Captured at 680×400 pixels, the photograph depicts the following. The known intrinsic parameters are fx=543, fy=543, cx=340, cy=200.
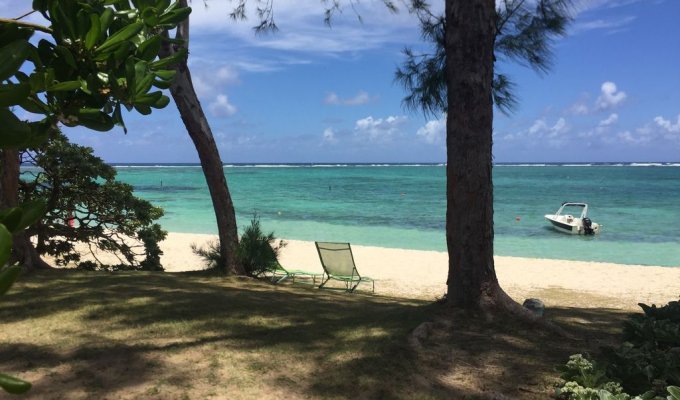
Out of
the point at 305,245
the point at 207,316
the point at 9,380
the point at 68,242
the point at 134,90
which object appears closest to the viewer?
the point at 9,380

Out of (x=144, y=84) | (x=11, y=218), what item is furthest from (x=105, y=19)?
(x=11, y=218)

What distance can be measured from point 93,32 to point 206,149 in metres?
5.45

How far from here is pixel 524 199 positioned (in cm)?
3853

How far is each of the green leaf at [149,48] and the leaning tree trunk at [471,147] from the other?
113 inches

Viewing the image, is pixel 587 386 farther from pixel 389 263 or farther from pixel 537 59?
pixel 389 263

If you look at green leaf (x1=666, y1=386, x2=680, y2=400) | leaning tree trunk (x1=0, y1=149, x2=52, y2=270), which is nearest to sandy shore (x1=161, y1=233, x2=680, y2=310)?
leaning tree trunk (x1=0, y1=149, x2=52, y2=270)

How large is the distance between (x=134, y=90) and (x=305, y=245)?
15.3 meters

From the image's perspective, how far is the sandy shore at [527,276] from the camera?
900 cm

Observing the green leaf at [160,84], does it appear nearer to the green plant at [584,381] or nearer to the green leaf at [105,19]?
the green leaf at [105,19]

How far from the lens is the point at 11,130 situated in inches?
30.9

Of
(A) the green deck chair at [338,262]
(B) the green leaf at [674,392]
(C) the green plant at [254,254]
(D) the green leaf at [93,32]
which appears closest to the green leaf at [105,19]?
(D) the green leaf at [93,32]

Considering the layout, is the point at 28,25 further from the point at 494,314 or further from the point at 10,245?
the point at 494,314

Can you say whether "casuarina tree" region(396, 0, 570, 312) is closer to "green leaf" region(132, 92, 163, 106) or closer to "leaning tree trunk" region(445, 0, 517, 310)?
"leaning tree trunk" region(445, 0, 517, 310)

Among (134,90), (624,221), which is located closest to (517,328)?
(134,90)
